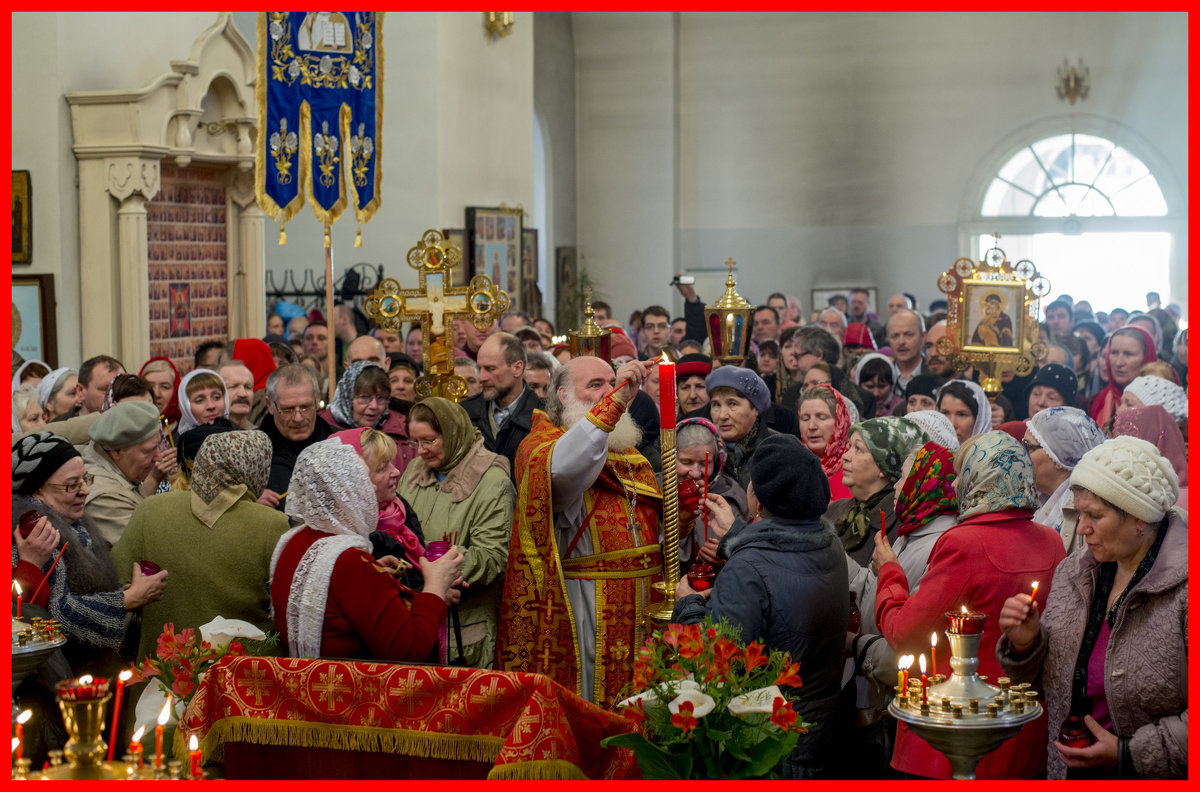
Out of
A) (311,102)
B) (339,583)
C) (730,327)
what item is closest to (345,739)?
(339,583)

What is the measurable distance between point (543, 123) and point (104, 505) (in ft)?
55.5

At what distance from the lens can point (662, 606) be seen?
4352 millimetres

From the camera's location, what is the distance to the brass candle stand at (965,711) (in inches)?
117

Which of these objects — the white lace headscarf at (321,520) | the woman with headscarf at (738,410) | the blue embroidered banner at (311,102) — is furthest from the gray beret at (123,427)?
the blue embroidered banner at (311,102)

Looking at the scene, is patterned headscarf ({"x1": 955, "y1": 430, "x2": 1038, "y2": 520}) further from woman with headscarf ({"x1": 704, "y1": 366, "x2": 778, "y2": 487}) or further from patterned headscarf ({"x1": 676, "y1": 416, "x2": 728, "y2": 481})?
woman with headscarf ({"x1": 704, "y1": 366, "x2": 778, "y2": 487})

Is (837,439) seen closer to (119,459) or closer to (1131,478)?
(1131,478)

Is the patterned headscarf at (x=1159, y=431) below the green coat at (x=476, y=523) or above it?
above

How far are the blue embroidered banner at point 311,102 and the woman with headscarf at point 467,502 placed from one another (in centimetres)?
434

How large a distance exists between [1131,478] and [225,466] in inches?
99.7

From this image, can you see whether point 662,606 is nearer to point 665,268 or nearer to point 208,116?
point 208,116

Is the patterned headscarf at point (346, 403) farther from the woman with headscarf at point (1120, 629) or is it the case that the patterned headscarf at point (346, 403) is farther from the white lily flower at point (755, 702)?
the woman with headscarf at point (1120, 629)

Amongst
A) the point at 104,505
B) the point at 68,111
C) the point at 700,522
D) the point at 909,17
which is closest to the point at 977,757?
the point at 700,522

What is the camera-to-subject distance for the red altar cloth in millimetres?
3389

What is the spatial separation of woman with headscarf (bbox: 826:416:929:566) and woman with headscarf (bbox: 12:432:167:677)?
222 centimetres
